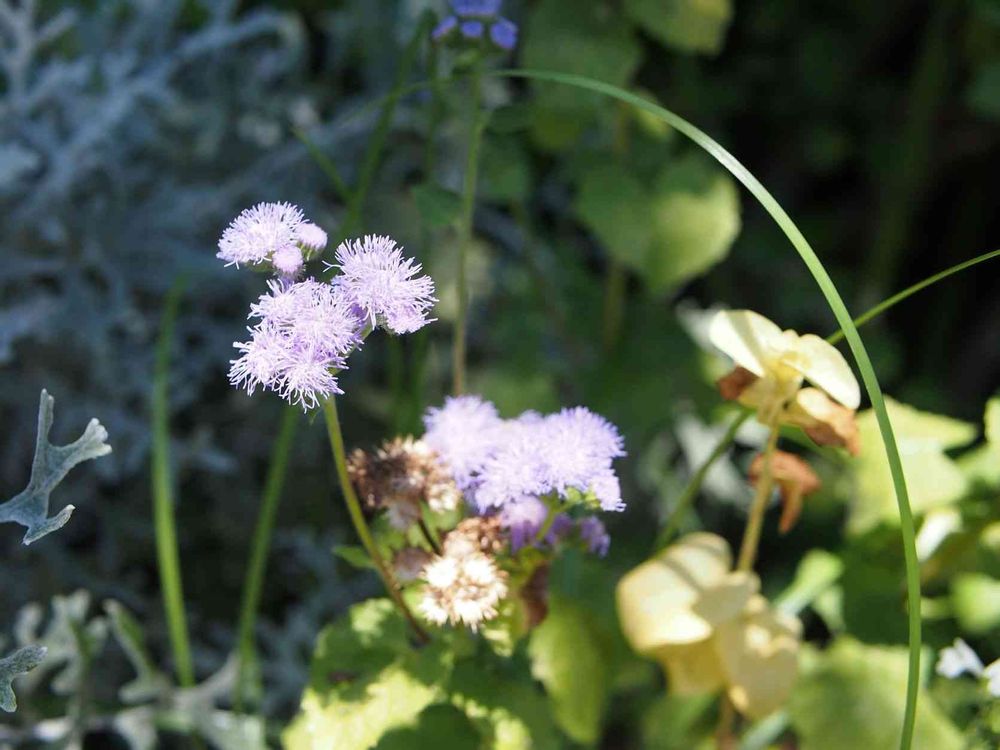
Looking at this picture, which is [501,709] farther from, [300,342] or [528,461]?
[300,342]

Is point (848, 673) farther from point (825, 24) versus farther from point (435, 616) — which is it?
point (825, 24)

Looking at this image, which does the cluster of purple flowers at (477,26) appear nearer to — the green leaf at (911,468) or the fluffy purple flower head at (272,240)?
the fluffy purple flower head at (272,240)

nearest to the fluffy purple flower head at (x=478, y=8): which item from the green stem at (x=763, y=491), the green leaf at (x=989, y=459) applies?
the green stem at (x=763, y=491)

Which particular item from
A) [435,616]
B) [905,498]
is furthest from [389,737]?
[905,498]

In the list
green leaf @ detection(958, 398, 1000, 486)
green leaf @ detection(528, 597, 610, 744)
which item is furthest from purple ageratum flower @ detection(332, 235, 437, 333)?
green leaf @ detection(958, 398, 1000, 486)

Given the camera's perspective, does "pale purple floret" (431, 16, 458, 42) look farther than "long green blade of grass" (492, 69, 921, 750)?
Yes

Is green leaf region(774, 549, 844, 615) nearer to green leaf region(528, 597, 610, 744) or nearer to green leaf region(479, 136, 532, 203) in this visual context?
green leaf region(528, 597, 610, 744)

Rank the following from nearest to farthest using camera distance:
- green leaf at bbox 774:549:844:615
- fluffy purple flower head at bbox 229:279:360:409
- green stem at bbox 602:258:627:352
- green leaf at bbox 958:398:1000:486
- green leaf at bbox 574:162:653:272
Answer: fluffy purple flower head at bbox 229:279:360:409
green leaf at bbox 958:398:1000:486
green leaf at bbox 774:549:844:615
green leaf at bbox 574:162:653:272
green stem at bbox 602:258:627:352

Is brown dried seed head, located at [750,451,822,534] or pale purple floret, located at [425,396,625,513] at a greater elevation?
pale purple floret, located at [425,396,625,513]
